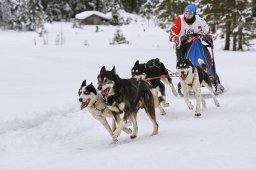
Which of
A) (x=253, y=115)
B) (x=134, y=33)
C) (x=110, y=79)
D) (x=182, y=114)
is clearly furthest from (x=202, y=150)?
(x=134, y=33)

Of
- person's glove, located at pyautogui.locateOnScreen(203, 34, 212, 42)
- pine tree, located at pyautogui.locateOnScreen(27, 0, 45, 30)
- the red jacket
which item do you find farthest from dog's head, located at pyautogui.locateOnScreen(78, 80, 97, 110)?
pine tree, located at pyautogui.locateOnScreen(27, 0, 45, 30)

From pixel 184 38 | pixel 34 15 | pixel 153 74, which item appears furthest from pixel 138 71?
pixel 34 15

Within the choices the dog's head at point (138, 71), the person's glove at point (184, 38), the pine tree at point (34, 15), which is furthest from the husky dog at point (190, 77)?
the pine tree at point (34, 15)

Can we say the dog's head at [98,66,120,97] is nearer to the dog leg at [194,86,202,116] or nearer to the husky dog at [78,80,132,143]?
the husky dog at [78,80,132,143]

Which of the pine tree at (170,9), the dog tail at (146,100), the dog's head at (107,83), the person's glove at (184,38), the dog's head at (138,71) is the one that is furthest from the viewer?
the pine tree at (170,9)

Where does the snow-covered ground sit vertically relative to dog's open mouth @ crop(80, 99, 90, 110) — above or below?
below

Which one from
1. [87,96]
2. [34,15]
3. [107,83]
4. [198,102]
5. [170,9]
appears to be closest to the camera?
[107,83]

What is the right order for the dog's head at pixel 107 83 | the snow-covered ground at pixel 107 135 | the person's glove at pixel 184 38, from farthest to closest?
the person's glove at pixel 184 38, the dog's head at pixel 107 83, the snow-covered ground at pixel 107 135

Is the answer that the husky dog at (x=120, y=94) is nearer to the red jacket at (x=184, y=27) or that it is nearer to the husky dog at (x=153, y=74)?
the husky dog at (x=153, y=74)

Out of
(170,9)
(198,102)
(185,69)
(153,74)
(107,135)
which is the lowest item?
(107,135)

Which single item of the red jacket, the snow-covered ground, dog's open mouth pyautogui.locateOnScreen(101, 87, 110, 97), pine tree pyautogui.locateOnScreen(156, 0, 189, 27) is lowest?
the snow-covered ground

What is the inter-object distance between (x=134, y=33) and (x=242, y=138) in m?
39.4

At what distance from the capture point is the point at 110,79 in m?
4.99

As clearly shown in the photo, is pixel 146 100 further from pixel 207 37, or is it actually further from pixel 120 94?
pixel 207 37
